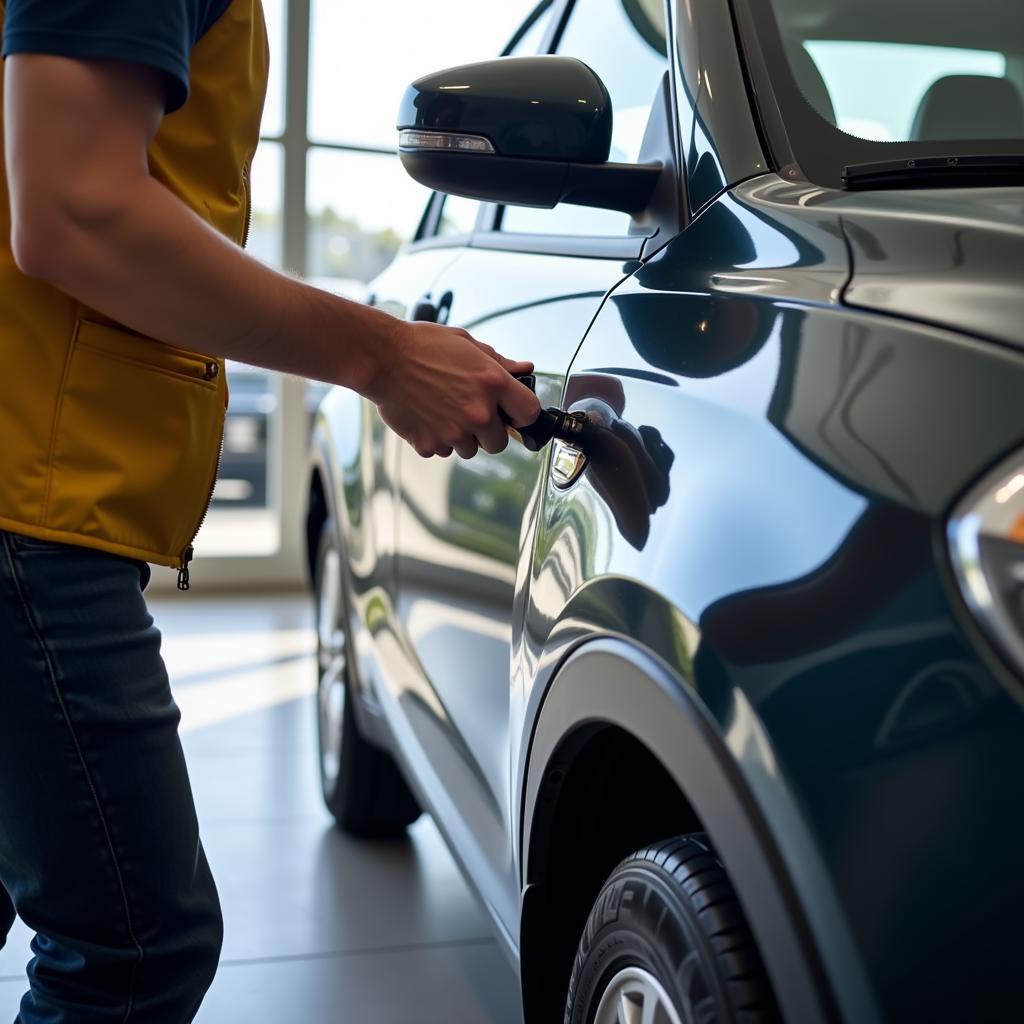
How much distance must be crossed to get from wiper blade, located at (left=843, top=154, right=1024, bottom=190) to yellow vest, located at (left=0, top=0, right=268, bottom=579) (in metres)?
0.48

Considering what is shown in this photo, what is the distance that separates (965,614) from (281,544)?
4.51 meters

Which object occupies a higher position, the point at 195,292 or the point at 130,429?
the point at 195,292

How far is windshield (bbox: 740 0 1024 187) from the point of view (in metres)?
1.15

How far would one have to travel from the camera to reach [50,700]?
971mm

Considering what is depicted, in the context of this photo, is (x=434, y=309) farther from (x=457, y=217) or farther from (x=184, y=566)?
(x=184, y=566)

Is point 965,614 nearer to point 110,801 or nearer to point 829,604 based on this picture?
point 829,604

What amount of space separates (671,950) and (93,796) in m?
0.43

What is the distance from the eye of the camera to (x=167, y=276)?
91 cm

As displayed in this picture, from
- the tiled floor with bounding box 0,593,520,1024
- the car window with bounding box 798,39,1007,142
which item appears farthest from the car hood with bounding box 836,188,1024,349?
the tiled floor with bounding box 0,593,520,1024

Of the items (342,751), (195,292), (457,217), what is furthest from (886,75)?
(342,751)

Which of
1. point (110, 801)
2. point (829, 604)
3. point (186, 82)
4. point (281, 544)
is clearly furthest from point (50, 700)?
point (281, 544)

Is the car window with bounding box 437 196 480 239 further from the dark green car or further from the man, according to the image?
the man

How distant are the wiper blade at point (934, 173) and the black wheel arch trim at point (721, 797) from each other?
1.39 ft

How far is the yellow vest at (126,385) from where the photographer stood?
0.97 m
